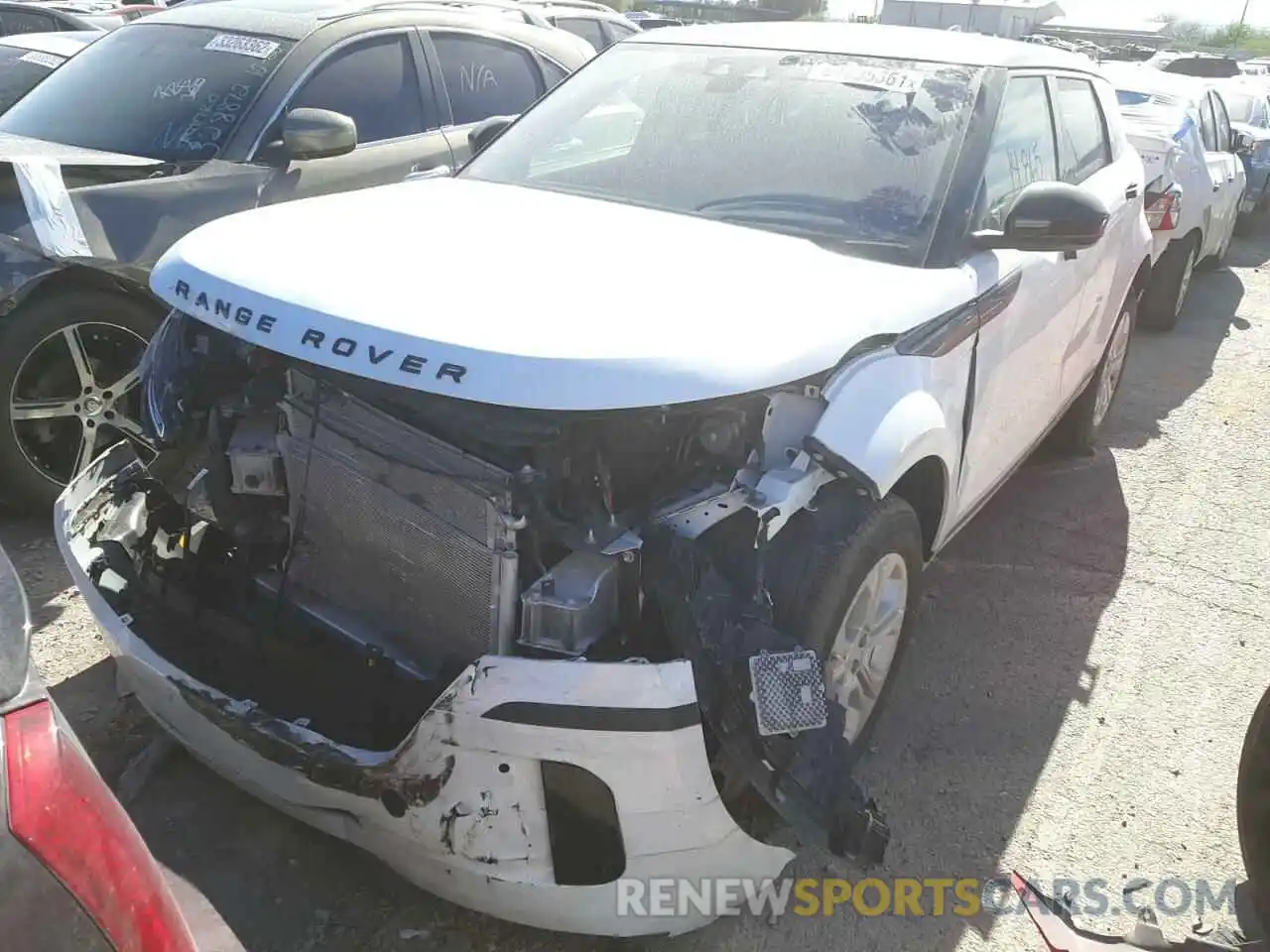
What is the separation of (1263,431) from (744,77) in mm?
4255

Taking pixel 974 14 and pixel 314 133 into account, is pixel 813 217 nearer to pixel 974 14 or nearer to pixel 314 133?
pixel 314 133

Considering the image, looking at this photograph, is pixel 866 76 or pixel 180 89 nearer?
pixel 866 76

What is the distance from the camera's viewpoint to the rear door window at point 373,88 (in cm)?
475

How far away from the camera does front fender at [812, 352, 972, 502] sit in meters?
2.44

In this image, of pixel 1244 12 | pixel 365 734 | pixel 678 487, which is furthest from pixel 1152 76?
pixel 1244 12

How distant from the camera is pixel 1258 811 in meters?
2.51

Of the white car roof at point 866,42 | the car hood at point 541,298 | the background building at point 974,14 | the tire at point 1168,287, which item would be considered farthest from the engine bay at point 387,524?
the background building at point 974,14

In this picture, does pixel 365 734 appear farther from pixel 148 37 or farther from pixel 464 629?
pixel 148 37

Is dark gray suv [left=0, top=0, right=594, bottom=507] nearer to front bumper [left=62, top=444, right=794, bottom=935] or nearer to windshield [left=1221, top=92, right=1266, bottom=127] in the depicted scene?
front bumper [left=62, top=444, right=794, bottom=935]

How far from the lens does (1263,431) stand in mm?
6141

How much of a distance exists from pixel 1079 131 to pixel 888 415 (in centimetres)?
246

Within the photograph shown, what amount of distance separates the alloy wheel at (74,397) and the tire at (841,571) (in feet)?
8.62

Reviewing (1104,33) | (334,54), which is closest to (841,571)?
(334,54)

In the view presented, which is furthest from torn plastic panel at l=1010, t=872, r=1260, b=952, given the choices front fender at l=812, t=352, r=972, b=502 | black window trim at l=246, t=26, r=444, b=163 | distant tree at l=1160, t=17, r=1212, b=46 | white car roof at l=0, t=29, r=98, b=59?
distant tree at l=1160, t=17, r=1212, b=46
